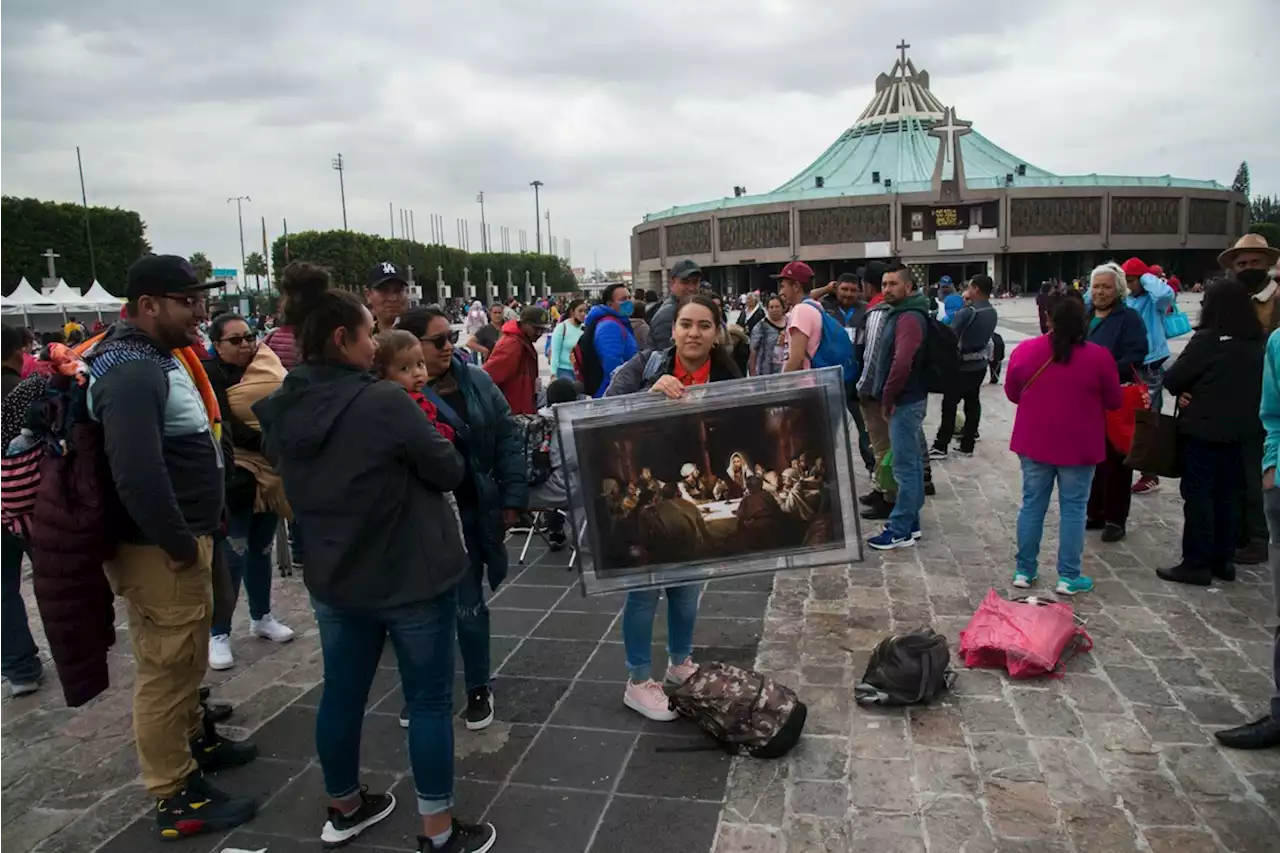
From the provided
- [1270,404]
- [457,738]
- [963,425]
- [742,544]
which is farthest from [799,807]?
[963,425]

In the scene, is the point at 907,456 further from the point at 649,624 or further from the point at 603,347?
the point at 649,624

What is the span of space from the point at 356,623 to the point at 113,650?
3033 mm

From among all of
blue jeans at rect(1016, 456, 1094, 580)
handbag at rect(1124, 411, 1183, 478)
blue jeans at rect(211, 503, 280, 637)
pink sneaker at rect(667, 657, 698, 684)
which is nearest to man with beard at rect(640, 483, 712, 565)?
pink sneaker at rect(667, 657, 698, 684)

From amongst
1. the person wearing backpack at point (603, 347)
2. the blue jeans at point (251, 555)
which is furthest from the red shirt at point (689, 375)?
the person wearing backpack at point (603, 347)

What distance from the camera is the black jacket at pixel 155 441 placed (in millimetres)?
2754

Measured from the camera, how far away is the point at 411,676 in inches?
107

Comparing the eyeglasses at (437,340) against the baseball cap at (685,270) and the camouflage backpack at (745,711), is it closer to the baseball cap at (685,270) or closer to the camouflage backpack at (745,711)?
the camouflage backpack at (745,711)

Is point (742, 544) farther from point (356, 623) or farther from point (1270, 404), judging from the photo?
point (1270, 404)

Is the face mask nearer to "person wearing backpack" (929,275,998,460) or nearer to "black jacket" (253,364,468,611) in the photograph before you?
"person wearing backpack" (929,275,998,460)

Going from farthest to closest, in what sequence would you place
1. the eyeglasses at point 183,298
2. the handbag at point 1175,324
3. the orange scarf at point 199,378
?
the handbag at point 1175,324 → the orange scarf at point 199,378 → the eyeglasses at point 183,298

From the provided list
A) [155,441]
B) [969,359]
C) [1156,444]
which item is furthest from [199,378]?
[969,359]

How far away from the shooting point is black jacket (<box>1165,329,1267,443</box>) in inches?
201

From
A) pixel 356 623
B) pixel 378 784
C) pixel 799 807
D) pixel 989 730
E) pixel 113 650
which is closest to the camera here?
pixel 356 623

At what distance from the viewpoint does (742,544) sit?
355cm
